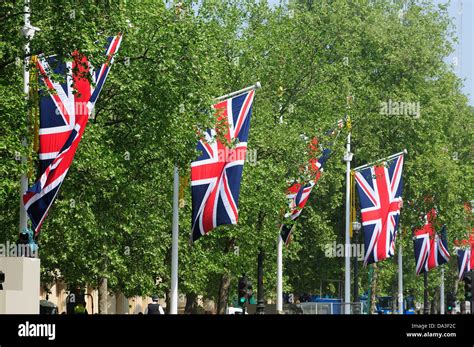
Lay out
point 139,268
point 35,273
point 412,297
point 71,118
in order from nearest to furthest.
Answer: point 35,273, point 71,118, point 139,268, point 412,297

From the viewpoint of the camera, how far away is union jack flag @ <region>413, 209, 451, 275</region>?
70375mm

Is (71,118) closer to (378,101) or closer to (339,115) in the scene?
(339,115)

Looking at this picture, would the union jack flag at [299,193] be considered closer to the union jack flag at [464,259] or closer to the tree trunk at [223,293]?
the tree trunk at [223,293]

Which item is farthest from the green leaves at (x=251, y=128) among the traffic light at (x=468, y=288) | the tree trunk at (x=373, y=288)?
the traffic light at (x=468, y=288)

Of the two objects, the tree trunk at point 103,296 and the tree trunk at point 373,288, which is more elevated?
the tree trunk at point 373,288

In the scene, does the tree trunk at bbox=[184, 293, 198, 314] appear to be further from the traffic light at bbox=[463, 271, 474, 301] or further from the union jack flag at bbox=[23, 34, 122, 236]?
the union jack flag at bbox=[23, 34, 122, 236]

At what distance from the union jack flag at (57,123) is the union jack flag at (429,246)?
3867cm

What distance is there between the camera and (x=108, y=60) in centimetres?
3431

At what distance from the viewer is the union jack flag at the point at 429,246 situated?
70375mm

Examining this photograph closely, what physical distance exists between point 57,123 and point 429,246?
41836mm
